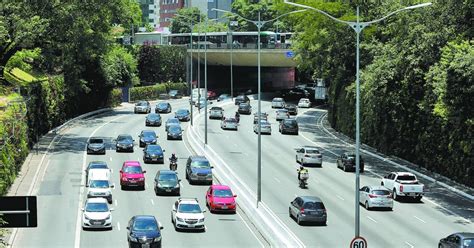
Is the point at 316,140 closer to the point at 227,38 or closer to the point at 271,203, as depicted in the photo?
the point at 271,203

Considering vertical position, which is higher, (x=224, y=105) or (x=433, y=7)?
(x=433, y=7)

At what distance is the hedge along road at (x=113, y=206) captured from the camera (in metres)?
40.8

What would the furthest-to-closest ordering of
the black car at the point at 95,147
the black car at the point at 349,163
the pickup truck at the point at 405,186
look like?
the black car at the point at 95,147
the black car at the point at 349,163
the pickup truck at the point at 405,186

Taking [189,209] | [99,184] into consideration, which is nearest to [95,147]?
[99,184]

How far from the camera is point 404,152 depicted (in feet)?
228

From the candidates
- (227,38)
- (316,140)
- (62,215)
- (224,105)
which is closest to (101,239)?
(62,215)

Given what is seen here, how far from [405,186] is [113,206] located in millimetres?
17638

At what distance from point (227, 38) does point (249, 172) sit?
278 ft

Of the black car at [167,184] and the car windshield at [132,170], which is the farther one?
the car windshield at [132,170]

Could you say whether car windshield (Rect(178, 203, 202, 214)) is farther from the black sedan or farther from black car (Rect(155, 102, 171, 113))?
black car (Rect(155, 102, 171, 113))

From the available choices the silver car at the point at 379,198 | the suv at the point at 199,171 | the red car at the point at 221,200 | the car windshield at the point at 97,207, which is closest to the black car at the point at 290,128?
the suv at the point at 199,171

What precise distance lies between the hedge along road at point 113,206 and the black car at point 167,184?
1.30ft

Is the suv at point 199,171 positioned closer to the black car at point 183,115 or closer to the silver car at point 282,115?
the black car at point 183,115

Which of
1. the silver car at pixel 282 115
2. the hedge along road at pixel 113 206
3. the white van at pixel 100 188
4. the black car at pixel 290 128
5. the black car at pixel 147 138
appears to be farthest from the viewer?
the silver car at pixel 282 115
